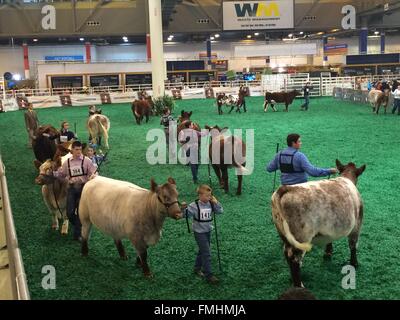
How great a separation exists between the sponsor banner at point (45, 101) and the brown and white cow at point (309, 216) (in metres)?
31.8

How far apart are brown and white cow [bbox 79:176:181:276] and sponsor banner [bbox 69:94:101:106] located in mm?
29759

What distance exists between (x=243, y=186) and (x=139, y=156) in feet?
16.5

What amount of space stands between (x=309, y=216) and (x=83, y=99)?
106ft

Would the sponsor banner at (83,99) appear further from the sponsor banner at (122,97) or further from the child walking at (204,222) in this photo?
the child walking at (204,222)

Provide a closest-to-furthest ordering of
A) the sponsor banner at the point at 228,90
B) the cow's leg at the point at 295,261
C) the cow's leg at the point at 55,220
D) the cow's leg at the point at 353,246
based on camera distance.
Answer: the cow's leg at the point at 295,261 → the cow's leg at the point at 353,246 → the cow's leg at the point at 55,220 → the sponsor banner at the point at 228,90

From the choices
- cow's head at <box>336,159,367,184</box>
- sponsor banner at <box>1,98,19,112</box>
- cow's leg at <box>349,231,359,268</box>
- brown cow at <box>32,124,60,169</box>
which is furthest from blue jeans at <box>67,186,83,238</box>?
sponsor banner at <box>1,98,19,112</box>

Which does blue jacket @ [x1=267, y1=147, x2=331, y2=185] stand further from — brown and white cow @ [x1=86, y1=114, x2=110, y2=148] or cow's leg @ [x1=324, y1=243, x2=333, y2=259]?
brown and white cow @ [x1=86, y1=114, x2=110, y2=148]

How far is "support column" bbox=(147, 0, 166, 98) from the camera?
28.4 meters

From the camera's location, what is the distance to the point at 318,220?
18.4 ft

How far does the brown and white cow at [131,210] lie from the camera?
5.89 metres

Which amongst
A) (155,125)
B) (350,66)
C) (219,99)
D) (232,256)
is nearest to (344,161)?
(232,256)

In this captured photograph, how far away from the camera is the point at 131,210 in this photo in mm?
6199

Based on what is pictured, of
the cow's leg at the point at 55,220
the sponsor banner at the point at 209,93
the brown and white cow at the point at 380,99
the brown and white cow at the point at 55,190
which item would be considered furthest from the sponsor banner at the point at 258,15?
the cow's leg at the point at 55,220

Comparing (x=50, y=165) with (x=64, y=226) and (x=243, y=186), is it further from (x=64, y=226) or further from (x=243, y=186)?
(x=243, y=186)
